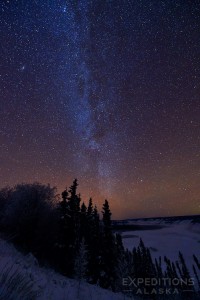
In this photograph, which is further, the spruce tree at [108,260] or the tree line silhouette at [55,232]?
the spruce tree at [108,260]

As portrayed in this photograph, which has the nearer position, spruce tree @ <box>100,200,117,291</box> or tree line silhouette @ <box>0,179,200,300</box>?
tree line silhouette @ <box>0,179,200,300</box>

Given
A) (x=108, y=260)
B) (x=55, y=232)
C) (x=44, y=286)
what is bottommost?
(x=108, y=260)

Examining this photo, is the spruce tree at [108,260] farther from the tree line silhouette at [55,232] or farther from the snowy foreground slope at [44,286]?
the snowy foreground slope at [44,286]

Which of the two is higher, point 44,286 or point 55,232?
point 55,232

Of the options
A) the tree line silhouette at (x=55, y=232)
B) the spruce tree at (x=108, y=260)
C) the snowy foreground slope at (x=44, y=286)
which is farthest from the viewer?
the spruce tree at (x=108, y=260)

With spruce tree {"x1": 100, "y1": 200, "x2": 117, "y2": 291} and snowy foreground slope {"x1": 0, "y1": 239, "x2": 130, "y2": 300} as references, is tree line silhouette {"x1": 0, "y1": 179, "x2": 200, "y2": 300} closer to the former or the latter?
spruce tree {"x1": 100, "y1": 200, "x2": 117, "y2": 291}

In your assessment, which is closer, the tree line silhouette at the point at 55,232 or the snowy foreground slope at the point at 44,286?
the snowy foreground slope at the point at 44,286

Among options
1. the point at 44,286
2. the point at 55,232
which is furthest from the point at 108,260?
the point at 44,286

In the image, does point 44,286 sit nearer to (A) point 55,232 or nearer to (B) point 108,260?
(A) point 55,232

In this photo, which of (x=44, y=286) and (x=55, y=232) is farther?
(x=55, y=232)

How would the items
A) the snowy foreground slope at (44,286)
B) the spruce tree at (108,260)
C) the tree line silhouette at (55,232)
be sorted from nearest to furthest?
the snowy foreground slope at (44,286), the tree line silhouette at (55,232), the spruce tree at (108,260)

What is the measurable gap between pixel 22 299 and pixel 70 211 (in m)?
37.2

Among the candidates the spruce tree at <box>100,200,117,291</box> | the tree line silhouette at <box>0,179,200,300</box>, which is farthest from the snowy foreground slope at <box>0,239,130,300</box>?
the spruce tree at <box>100,200,117,291</box>

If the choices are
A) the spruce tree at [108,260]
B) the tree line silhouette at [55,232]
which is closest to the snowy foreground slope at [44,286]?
the tree line silhouette at [55,232]
